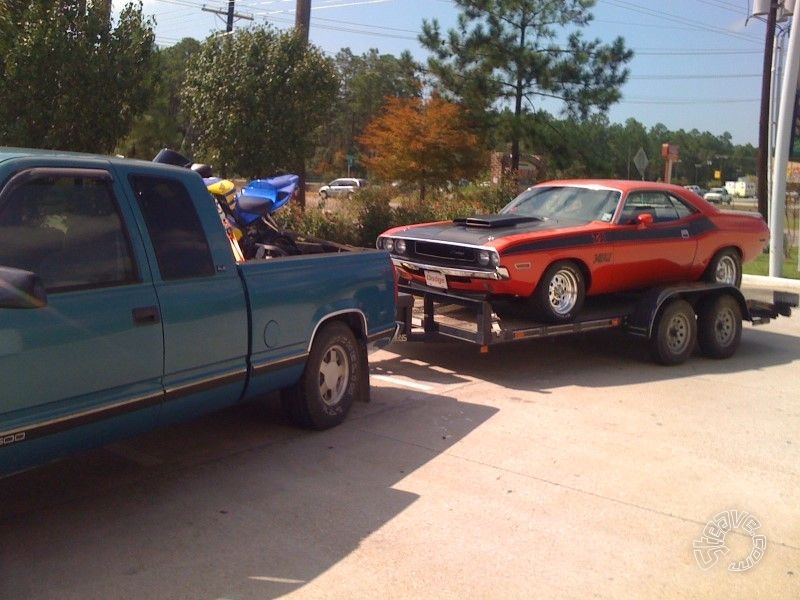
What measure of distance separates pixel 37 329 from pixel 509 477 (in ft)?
10.7

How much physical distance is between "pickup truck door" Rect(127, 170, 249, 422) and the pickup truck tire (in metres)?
0.86

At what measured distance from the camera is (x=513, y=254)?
8.27 metres

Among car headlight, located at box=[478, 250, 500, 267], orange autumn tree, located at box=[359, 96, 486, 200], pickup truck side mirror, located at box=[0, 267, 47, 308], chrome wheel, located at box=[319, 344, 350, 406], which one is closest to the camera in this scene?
pickup truck side mirror, located at box=[0, 267, 47, 308]

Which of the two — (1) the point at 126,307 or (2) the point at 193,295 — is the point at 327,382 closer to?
(2) the point at 193,295

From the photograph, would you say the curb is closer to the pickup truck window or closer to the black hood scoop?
the black hood scoop

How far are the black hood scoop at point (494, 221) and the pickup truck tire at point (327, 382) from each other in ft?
9.03

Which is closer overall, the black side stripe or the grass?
the black side stripe

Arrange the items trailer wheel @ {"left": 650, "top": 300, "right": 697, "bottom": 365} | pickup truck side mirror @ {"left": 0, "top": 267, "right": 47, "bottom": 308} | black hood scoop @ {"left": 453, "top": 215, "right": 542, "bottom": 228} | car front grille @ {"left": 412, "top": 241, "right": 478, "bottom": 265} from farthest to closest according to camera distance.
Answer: trailer wheel @ {"left": 650, "top": 300, "right": 697, "bottom": 365} < black hood scoop @ {"left": 453, "top": 215, "right": 542, "bottom": 228} < car front grille @ {"left": 412, "top": 241, "right": 478, "bottom": 265} < pickup truck side mirror @ {"left": 0, "top": 267, "right": 47, "bottom": 308}

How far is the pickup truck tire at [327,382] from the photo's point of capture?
6336mm

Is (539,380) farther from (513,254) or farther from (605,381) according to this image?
(513,254)

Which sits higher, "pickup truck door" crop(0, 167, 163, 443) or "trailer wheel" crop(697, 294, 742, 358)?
"pickup truck door" crop(0, 167, 163, 443)

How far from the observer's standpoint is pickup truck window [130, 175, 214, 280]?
4.92 m

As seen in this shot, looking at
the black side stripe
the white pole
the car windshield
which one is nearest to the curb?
the white pole

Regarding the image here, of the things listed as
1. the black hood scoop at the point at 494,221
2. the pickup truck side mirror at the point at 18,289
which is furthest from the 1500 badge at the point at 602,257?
the pickup truck side mirror at the point at 18,289
